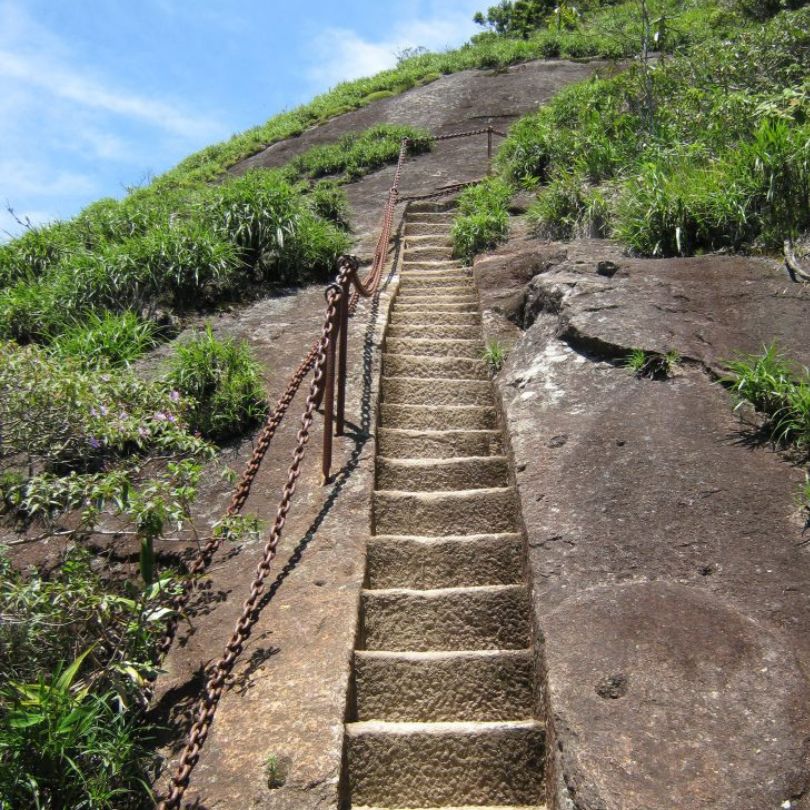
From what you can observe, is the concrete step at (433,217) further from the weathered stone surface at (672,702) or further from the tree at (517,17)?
the tree at (517,17)

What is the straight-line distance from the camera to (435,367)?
18.3 ft

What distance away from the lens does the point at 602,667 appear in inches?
109

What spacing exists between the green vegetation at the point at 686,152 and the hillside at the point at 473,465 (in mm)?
39

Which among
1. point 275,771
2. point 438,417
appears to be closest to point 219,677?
point 275,771

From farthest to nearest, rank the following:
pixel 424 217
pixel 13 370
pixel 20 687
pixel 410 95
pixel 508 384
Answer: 1. pixel 410 95
2. pixel 424 217
3. pixel 508 384
4. pixel 13 370
5. pixel 20 687

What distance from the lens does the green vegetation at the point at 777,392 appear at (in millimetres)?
3629

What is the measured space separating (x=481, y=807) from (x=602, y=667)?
27.8 inches

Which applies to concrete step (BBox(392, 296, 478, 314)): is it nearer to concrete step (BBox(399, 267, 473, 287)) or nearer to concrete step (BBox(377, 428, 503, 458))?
concrete step (BBox(399, 267, 473, 287))

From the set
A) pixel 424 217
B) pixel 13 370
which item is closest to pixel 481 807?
pixel 13 370

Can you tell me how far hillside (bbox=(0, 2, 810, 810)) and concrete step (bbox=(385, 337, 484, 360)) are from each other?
4 centimetres

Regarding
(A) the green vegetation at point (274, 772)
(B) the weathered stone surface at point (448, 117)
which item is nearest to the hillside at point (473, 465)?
(A) the green vegetation at point (274, 772)

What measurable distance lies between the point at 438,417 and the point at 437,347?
105cm

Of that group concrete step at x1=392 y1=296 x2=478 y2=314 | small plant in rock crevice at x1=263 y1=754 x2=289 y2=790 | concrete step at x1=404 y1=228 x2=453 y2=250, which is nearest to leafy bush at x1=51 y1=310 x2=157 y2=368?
concrete step at x1=392 y1=296 x2=478 y2=314

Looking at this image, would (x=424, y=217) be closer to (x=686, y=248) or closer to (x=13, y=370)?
(x=686, y=248)
